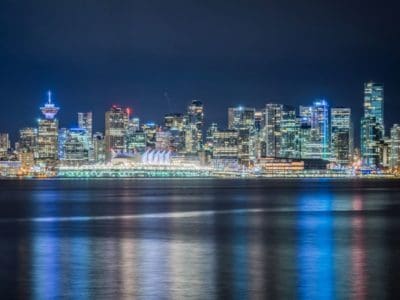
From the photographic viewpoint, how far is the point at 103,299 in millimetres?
22578

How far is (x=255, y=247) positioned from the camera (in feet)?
120

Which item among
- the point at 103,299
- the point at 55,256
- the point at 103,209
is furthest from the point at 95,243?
the point at 103,209

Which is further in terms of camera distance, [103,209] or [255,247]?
[103,209]

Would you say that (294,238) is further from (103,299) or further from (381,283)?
(103,299)

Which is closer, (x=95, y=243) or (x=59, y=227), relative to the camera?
(x=95, y=243)

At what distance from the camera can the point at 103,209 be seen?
231 feet

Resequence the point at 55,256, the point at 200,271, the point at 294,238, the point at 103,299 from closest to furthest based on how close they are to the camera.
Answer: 1. the point at 103,299
2. the point at 200,271
3. the point at 55,256
4. the point at 294,238

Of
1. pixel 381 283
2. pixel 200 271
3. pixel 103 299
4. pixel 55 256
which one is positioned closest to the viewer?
pixel 103 299

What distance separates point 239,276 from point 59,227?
81.2ft

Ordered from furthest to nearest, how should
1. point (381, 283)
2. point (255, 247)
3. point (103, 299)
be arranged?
point (255, 247)
point (381, 283)
point (103, 299)

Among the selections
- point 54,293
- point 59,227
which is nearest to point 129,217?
point 59,227

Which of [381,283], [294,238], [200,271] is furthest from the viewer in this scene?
[294,238]

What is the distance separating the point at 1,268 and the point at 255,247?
1203 centimetres

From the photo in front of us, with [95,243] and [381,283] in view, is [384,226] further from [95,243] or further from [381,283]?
[381,283]
